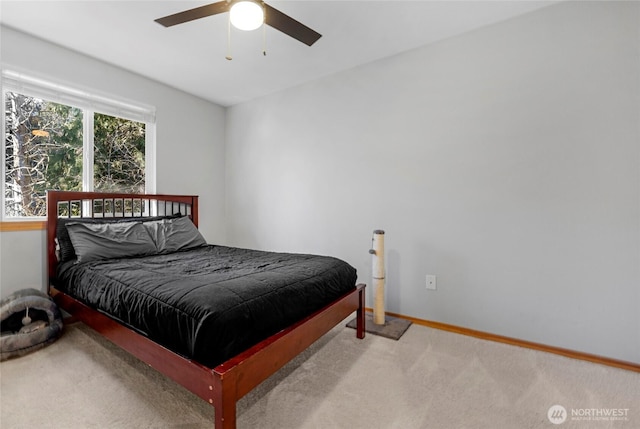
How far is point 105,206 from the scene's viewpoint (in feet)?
9.78

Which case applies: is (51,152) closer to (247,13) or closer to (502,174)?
(247,13)

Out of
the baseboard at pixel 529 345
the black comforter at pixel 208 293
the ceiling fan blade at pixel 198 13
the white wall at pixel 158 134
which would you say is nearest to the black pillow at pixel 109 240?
the black comforter at pixel 208 293

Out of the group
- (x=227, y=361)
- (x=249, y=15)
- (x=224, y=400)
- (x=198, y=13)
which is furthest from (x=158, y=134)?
(x=224, y=400)

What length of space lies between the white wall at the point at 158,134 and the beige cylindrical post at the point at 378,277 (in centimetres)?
239

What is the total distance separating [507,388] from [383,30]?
263cm

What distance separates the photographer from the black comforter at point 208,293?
126 centimetres

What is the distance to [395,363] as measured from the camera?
6.38 feet

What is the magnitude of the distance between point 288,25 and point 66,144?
2.41 meters

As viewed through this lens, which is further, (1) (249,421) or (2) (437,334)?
(2) (437,334)

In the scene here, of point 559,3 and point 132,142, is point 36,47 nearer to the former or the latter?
point 132,142

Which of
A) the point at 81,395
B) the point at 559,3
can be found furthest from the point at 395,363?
A: the point at 559,3

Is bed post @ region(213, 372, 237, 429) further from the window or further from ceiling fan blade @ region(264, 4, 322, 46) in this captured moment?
the window

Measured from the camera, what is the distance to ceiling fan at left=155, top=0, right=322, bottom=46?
156 centimetres

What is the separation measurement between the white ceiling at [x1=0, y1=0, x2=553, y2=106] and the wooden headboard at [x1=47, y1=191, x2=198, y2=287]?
131 centimetres
